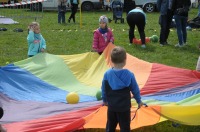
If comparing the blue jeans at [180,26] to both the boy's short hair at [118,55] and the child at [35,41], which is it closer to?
the child at [35,41]

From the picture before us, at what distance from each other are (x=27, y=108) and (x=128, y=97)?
6.10ft

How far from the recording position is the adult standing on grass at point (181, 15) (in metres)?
9.64

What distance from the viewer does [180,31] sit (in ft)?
32.1

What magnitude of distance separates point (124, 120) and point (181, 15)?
21.0 feet

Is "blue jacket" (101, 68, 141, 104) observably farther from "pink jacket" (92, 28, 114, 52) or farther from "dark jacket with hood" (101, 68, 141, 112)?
"pink jacket" (92, 28, 114, 52)

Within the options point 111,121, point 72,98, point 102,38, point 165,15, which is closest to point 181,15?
point 165,15

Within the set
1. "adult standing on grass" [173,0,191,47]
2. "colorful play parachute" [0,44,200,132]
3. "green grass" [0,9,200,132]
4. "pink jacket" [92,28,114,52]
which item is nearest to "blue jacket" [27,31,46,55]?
"colorful play parachute" [0,44,200,132]

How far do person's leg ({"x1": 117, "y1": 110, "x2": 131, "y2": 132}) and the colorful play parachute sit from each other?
27cm

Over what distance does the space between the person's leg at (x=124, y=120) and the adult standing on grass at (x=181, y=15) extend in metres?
6.29

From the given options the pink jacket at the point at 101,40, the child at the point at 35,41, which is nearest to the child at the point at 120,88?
the child at the point at 35,41

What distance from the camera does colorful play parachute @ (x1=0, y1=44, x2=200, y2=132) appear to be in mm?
4152

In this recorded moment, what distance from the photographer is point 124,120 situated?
3.84 meters

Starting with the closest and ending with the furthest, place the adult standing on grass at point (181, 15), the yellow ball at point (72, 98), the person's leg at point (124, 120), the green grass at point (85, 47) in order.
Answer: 1. the person's leg at point (124, 120)
2. the yellow ball at point (72, 98)
3. the green grass at point (85, 47)
4. the adult standing on grass at point (181, 15)

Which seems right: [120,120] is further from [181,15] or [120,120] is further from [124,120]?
[181,15]
